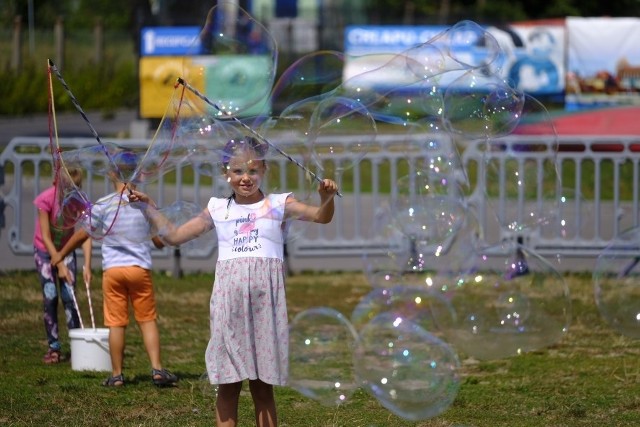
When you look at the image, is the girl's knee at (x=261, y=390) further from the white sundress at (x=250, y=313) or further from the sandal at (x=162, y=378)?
the sandal at (x=162, y=378)

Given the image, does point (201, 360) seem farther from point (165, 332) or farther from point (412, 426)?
point (412, 426)

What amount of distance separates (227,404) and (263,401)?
0.16m

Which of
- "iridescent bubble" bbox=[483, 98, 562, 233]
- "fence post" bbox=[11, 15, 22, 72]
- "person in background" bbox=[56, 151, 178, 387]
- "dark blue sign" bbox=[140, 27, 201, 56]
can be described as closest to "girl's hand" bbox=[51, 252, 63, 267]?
"person in background" bbox=[56, 151, 178, 387]

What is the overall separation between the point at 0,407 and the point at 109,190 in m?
5.59

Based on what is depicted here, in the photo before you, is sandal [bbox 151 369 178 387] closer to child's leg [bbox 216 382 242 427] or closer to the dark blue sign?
child's leg [bbox 216 382 242 427]

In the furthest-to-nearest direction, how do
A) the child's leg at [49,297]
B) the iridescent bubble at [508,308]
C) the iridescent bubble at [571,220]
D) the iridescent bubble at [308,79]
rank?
the iridescent bubble at [571,220] → the child's leg at [49,297] → the iridescent bubble at [508,308] → the iridescent bubble at [308,79]

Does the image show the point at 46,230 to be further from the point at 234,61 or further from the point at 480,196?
the point at 480,196

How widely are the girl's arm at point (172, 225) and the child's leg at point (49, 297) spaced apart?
2.61 meters

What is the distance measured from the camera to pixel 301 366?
21.7ft

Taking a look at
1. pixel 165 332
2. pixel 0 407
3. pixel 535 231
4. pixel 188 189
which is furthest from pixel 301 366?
pixel 188 189

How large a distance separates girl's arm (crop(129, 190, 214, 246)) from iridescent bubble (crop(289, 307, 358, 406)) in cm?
106

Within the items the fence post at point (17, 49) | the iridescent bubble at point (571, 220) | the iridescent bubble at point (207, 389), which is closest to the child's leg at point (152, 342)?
the iridescent bubble at point (207, 389)

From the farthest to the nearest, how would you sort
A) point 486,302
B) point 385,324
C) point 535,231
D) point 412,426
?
point 535,231
point 486,302
point 385,324
point 412,426

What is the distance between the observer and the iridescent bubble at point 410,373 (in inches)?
236
